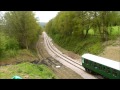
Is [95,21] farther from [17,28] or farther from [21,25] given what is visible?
[17,28]

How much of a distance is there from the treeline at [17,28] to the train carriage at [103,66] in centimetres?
1253

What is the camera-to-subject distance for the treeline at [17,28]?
2794cm

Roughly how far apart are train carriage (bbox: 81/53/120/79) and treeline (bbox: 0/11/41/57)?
12.5 meters

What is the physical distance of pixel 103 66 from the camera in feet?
48.1

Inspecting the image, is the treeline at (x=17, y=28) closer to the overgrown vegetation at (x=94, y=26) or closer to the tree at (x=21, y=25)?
the tree at (x=21, y=25)

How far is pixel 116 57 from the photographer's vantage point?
21312 millimetres

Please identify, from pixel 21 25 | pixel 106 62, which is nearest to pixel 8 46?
pixel 21 25

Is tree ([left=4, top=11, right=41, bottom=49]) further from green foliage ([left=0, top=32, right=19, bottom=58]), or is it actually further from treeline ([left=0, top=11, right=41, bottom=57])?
green foliage ([left=0, top=32, right=19, bottom=58])

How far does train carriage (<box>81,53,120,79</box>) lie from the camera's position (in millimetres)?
13123

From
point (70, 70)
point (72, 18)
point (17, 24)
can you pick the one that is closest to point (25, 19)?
point (17, 24)
